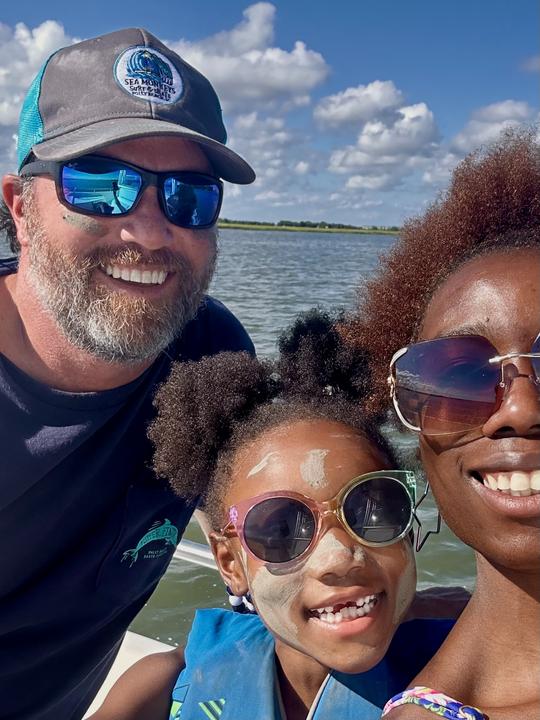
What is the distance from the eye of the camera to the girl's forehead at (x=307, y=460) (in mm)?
2041

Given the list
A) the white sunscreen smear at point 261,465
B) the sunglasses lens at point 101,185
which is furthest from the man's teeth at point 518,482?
the sunglasses lens at point 101,185

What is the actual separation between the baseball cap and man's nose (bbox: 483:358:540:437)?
1596mm

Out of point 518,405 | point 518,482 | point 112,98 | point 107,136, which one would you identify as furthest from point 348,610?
point 112,98

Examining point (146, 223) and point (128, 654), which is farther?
point (128, 654)

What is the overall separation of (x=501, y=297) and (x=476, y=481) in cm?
44

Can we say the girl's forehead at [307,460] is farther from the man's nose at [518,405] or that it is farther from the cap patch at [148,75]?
the cap patch at [148,75]

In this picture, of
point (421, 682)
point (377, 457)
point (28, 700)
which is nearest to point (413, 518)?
point (377, 457)

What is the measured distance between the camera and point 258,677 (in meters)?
2.10

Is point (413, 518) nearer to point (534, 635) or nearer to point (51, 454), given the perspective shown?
point (534, 635)

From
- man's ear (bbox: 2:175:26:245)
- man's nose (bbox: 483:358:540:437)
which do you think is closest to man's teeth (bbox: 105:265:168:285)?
man's ear (bbox: 2:175:26:245)

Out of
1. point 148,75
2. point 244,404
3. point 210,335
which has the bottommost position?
point 244,404

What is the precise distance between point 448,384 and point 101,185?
5.11ft

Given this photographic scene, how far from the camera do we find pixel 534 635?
5.49 ft

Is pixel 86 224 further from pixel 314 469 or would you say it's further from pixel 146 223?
pixel 314 469
